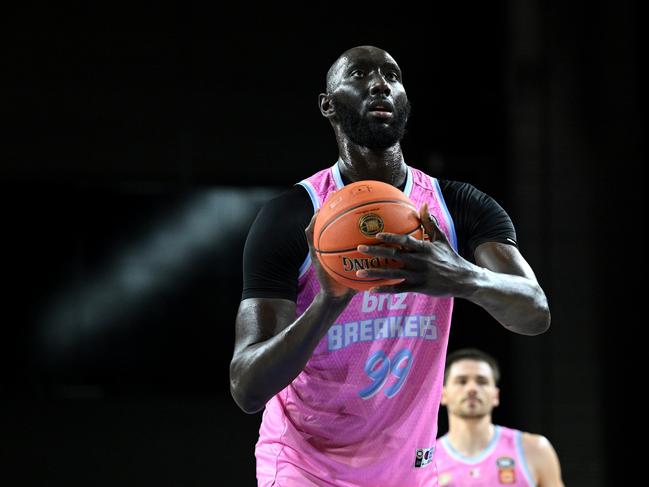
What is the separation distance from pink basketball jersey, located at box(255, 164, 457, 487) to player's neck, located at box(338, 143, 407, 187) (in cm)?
13

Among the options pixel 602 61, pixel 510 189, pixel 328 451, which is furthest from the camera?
pixel 510 189

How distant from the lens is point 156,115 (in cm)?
724

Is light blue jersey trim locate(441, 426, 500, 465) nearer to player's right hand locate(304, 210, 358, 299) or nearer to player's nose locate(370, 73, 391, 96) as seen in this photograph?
player's nose locate(370, 73, 391, 96)

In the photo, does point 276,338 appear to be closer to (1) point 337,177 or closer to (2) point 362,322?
(2) point 362,322

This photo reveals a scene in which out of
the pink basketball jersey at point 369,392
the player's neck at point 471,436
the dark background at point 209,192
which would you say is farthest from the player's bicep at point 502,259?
the dark background at point 209,192

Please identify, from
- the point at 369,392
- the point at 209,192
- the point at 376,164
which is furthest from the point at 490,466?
the point at 376,164

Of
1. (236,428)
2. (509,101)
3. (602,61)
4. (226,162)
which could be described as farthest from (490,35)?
(236,428)

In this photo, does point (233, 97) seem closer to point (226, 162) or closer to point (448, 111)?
point (226, 162)

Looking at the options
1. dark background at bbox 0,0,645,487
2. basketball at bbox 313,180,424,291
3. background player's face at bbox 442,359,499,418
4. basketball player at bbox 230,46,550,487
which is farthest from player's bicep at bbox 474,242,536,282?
dark background at bbox 0,0,645,487

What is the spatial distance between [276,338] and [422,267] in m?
0.49

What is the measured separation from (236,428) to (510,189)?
2.56m

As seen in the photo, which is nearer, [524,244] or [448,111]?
[524,244]

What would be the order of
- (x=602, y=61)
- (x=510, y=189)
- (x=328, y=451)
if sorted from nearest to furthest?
1. (x=328, y=451)
2. (x=602, y=61)
3. (x=510, y=189)

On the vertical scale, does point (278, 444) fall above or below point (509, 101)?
below
